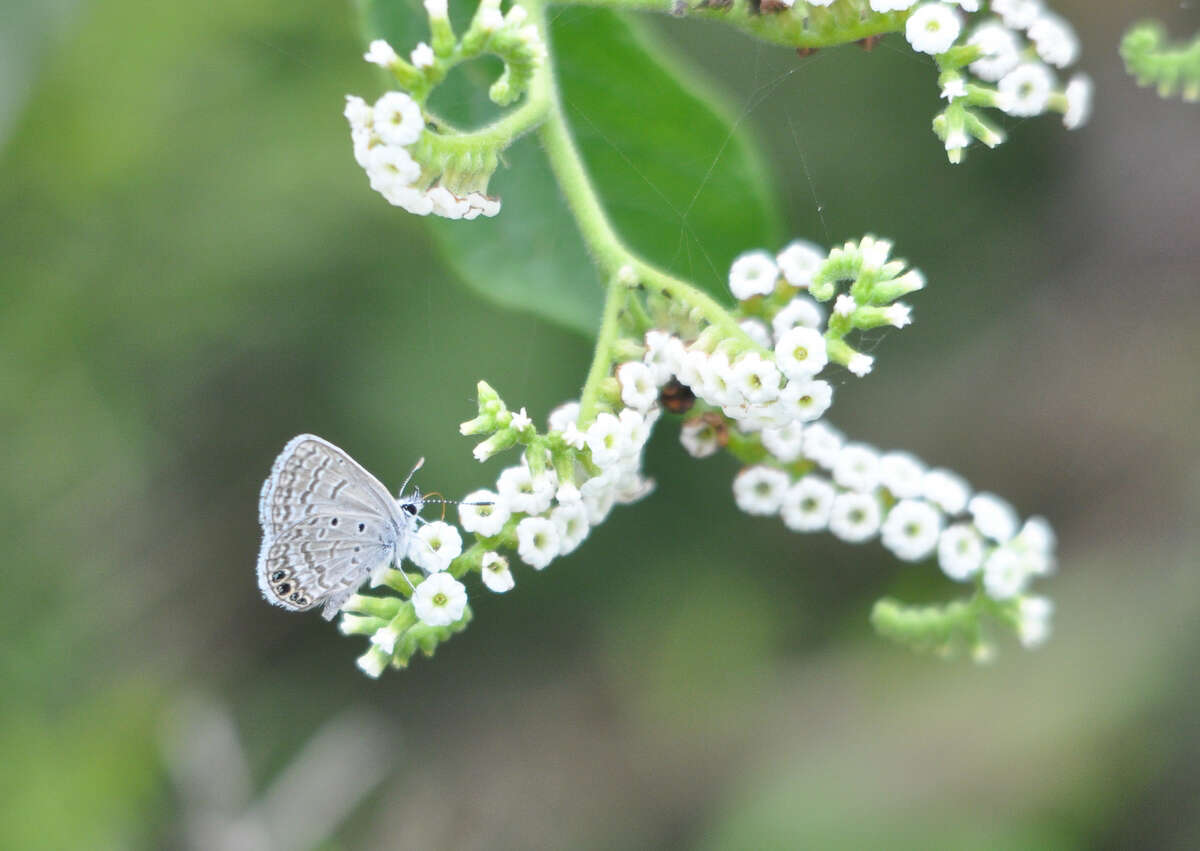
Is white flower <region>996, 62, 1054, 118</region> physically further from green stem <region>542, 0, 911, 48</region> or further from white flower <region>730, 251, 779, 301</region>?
white flower <region>730, 251, 779, 301</region>

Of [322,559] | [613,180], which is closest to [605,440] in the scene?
[322,559]

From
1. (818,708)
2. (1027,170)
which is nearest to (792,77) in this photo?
(1027,170)

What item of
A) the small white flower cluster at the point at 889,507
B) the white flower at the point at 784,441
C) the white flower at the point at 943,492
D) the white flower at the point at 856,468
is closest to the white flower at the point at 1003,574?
the small white flower cluster at the point at 889,507

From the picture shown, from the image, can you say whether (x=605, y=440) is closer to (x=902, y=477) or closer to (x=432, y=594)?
(x=432, y=594)

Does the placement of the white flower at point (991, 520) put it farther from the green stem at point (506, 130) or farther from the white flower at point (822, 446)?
the green stem at point (506, 130)

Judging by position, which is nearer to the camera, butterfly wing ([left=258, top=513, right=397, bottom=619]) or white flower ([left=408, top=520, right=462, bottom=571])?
white flower ([left=408, top=520, right=462, bottom=571])

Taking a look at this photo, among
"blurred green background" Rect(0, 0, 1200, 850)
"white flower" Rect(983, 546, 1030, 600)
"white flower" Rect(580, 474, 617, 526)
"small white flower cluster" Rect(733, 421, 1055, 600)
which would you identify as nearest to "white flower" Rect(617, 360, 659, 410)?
"white flower" Rect(580, 474, 617, 526)
